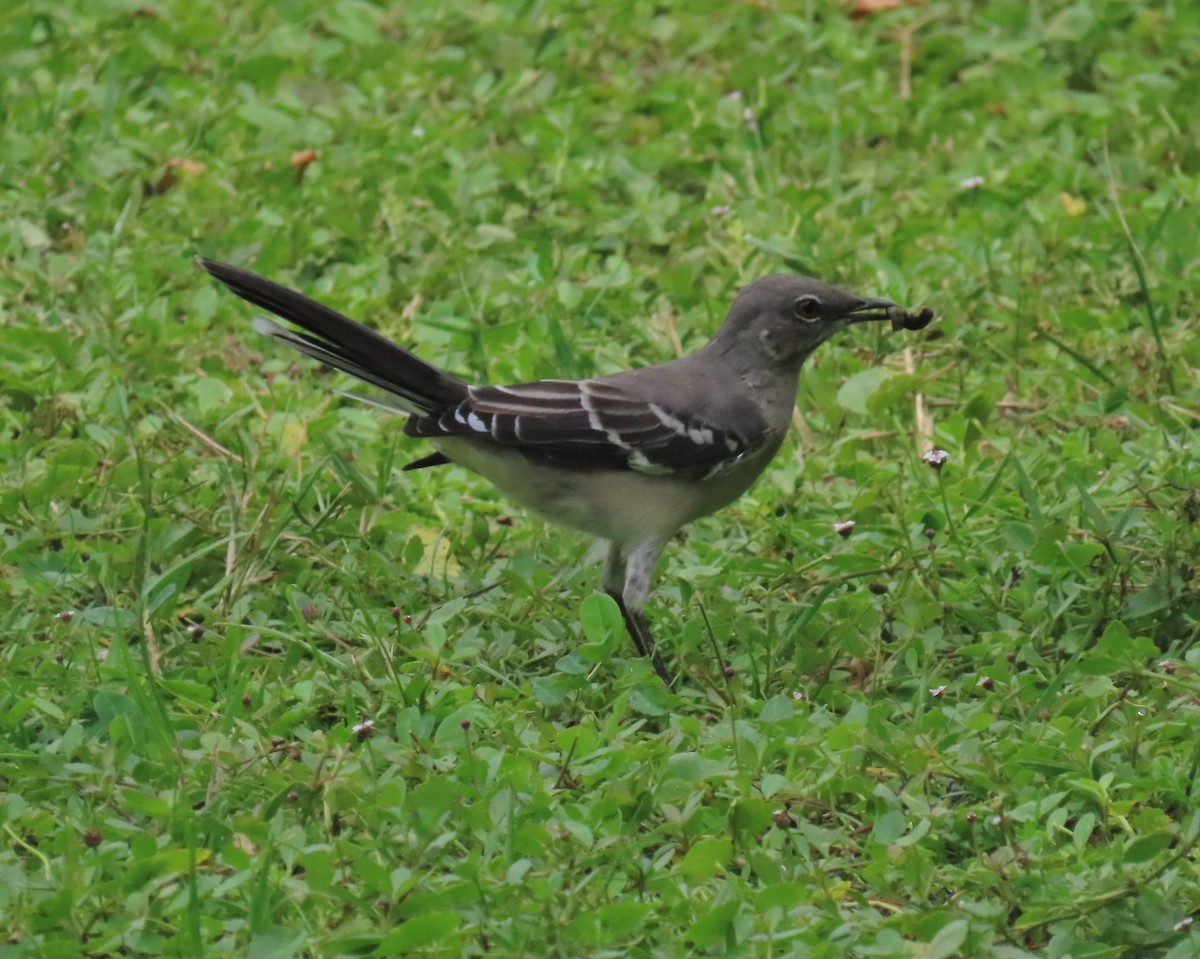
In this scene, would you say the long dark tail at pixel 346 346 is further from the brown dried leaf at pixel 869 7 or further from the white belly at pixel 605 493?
the brown dried leaf at pixel 869 7

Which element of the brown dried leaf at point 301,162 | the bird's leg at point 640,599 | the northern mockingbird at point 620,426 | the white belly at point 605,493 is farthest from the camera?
the brown dried leaf at point 301,162

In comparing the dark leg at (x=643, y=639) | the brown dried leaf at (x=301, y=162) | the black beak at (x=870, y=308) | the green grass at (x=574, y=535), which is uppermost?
the black beak at (x=870, y=308)

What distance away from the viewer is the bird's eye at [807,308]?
6340mm

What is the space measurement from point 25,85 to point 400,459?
4.02 metres

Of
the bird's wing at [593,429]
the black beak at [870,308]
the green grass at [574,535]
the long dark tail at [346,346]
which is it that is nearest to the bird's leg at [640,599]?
the green grass at [574,535]

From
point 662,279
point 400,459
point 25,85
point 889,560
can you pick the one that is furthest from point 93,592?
point 25,85

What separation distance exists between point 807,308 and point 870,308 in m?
0.25

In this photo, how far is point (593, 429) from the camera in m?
6.03

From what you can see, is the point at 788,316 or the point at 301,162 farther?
Answer: the point at 301,162

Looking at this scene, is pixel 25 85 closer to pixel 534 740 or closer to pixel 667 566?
pixel 667 566

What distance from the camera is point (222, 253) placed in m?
8.39

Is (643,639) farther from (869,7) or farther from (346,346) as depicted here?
(869,7)

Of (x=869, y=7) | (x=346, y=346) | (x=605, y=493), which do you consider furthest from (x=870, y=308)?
(x=869, y=7)

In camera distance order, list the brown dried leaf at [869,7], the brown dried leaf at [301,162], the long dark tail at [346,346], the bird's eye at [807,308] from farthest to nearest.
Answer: the brown dried leaf at [869,7] → the brown dried leaf at [301,162] → the bird's eye at [807,308] → the long dark tail at [346,346]
